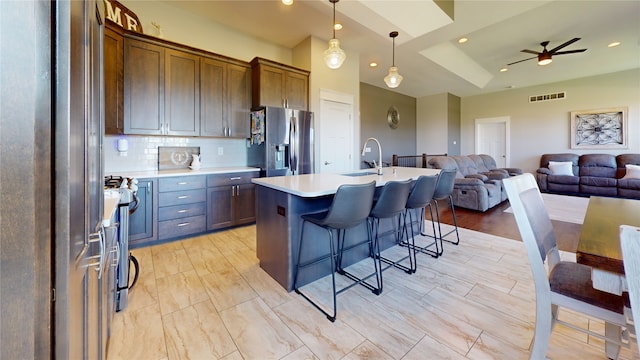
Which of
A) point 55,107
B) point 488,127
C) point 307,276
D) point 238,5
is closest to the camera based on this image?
point 55,107

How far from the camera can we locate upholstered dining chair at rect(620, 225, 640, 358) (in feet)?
2.01

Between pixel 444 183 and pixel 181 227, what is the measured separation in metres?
3.15

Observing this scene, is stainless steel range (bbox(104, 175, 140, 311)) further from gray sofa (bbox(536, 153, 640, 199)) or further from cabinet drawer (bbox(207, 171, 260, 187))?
gray sofa (bbox(536, 153, 640, 199))

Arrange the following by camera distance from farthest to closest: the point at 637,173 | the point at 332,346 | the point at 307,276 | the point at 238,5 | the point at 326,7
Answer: the point at 637,173, the point at 238,5, the point at 326,7, the point at 307,276, the point at 332,346

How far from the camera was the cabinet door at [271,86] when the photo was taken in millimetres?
3686

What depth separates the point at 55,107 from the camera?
0.50 m

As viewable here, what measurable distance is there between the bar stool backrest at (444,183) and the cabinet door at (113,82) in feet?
11.7

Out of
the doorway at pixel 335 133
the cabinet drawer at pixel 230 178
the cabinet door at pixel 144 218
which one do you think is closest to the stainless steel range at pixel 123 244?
the cabinet door at pixel 144 218

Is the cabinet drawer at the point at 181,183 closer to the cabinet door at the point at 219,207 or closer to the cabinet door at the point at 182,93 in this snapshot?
the cabinet door at the point at 219,207

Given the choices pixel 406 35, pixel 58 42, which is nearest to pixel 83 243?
pixel 58 42

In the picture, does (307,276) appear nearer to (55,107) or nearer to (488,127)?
(55,107)

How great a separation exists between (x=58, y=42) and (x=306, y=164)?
3.53m

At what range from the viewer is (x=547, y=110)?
7.20 m

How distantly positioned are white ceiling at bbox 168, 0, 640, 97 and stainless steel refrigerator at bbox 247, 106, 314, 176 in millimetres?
1299
